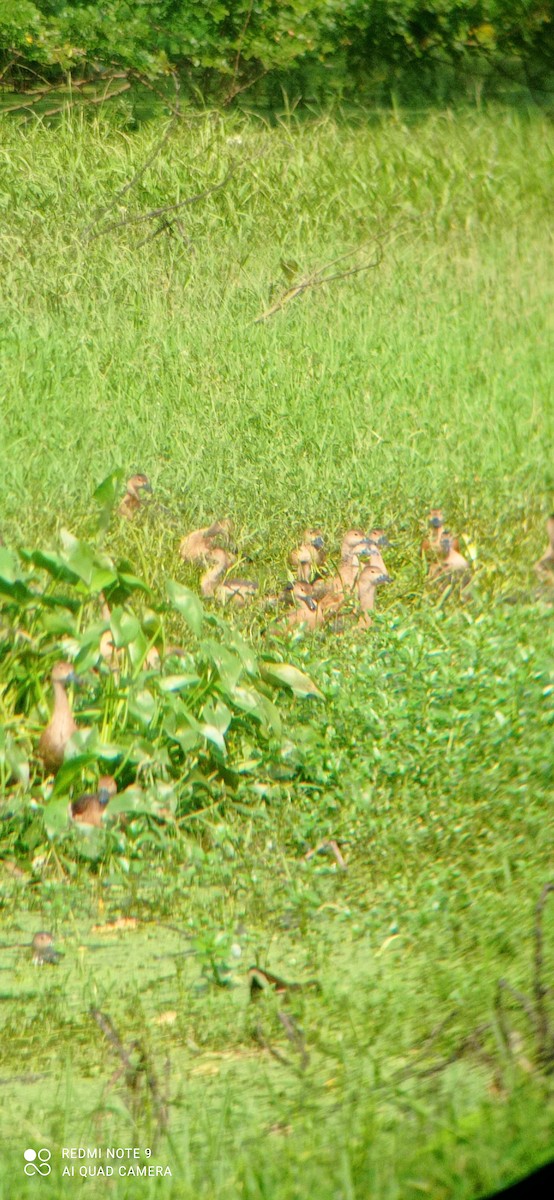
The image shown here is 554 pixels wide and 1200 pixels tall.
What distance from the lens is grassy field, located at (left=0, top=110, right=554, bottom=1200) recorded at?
1.60 metres

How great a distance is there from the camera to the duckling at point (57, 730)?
2426 mm

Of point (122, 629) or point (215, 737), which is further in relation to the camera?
point (122, 629)

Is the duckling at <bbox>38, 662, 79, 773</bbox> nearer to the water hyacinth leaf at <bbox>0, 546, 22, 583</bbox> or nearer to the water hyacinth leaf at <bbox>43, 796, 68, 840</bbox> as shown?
the water hyacinth leaf at <bbox>43, 796, 68, 840</bbox>

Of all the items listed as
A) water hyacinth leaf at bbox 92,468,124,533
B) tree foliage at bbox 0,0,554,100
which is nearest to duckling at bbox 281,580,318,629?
water hyacinth leaf at bbox 92,468,124,533

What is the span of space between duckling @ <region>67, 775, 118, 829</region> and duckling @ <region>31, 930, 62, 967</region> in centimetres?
32

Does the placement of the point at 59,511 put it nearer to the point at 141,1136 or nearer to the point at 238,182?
the point at 238,182

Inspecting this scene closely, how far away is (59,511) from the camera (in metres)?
2.71

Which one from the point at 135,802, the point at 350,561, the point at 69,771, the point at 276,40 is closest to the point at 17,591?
the point at 69,771

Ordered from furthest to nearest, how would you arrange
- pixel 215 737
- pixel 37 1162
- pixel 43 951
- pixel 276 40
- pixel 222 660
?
pixel 276 40
pixel 222 660
pixel 215 737
pixel 43 951
pixel 37 1162

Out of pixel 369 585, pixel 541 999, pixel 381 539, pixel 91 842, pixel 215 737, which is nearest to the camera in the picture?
pixel 541 999

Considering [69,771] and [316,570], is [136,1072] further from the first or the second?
[316,570]

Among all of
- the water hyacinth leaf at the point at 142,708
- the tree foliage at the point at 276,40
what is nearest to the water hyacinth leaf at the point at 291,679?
the water hyacinth leaf at the point at 142,708

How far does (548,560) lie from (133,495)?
0.88m

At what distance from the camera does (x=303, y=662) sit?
8.39 feet
